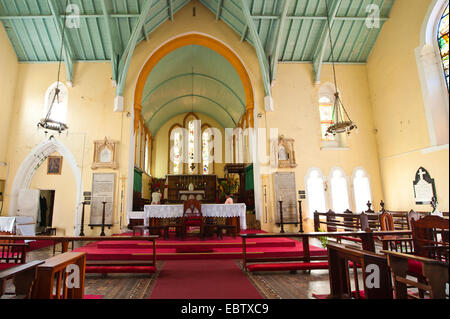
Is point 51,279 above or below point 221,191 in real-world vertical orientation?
below

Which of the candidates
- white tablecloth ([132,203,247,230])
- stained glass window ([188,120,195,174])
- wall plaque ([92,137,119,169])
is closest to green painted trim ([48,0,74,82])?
wall plaque ([92,137,119,169])

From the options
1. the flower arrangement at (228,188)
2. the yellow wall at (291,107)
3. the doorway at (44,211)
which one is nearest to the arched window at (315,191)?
the yellow wall at (291,107)

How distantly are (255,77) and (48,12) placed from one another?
7666 mm

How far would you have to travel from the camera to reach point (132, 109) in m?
10.3

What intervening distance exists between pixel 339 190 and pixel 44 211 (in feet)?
43.3

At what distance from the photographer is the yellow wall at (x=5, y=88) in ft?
31.4

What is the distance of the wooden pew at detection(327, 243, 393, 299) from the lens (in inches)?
102

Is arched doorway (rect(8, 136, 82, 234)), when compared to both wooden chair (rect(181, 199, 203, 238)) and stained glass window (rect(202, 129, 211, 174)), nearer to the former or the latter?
wooden chair (rect(181, 199, 203, 238))

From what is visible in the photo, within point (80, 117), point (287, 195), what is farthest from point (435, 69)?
point (80, 117)

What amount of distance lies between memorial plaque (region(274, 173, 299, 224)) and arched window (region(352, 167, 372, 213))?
241cm

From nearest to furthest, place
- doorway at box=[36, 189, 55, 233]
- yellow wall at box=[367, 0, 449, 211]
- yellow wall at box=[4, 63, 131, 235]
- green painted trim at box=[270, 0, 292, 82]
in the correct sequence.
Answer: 1. yellow wall at box=[367, 0, 449, 211]
2. green painted trim at box=[270, 0, 292, 82]
3. yellow wall at box=[4, 63, 131, 235]
4. doorway at box=[36, 189, 55, 233]
